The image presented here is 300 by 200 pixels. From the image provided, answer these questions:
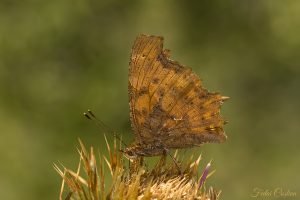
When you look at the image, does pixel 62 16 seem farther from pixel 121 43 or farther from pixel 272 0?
pixel 272 0

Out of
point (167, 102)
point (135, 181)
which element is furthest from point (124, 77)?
point (135, 181)

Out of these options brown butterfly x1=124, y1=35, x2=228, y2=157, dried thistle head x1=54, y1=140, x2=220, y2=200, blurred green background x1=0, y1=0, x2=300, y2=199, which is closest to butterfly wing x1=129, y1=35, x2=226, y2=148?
brown butterfly x1=124, y1=35, x2=228, y2=157

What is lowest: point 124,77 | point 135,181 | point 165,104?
point 135,181

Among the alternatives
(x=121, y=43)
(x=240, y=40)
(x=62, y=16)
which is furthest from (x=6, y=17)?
(x=240, y=40)

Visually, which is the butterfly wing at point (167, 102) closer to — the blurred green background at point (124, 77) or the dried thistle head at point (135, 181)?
the dried thistle head at point (135, 181)

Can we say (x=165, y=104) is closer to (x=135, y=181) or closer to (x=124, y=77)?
(x=135, y=181)

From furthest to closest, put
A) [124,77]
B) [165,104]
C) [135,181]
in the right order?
[124,77] < [165,104] < [135,181]

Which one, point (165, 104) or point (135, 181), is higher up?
point (165, 104)
